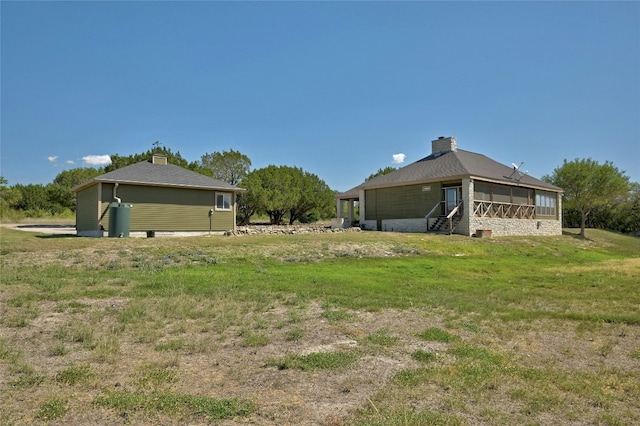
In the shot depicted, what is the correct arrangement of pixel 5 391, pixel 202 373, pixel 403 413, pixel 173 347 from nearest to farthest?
pixel 403 413 → pixel 5 391 → pixel 202 373 → pixel 173 347

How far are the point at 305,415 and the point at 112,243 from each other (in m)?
14.6

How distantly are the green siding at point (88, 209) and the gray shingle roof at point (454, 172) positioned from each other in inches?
A: 682

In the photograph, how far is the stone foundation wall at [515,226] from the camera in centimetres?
2628

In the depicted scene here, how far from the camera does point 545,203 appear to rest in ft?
114

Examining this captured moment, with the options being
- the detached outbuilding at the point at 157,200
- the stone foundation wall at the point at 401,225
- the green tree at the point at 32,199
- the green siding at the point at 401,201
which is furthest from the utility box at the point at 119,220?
the green tree at the point at 32,199

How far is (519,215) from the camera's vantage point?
102 ft

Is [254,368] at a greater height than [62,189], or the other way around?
[62,189]

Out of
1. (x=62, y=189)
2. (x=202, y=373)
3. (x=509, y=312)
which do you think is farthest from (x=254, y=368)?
(x=62, y=189)

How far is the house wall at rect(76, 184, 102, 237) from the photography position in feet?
71.6

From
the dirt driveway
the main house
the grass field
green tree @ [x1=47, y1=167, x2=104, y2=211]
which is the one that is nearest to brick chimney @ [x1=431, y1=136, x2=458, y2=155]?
the main house

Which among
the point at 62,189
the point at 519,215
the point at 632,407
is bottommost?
the point at 632,407

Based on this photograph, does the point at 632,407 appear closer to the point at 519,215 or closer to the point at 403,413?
the point at 403,413

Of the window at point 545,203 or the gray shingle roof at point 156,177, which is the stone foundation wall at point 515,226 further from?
the gray shingle roof at point 156,177

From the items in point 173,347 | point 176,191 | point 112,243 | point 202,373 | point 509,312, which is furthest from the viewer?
point 176,191
